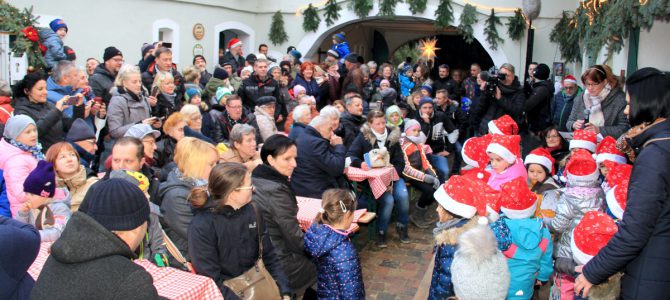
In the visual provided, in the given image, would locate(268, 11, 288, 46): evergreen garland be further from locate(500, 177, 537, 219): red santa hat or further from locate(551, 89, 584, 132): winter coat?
locate(500, 177, 537, 219): red santa hat

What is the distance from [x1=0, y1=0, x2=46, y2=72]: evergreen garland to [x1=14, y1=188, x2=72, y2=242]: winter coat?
15.4ft

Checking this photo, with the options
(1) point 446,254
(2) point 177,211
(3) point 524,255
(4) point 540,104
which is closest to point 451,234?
(1) point 446,254

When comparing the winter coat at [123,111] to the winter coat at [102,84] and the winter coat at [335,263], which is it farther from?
Answer: the winter coat at [335,263]

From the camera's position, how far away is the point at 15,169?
15.6ft

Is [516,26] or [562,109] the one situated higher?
[516,26]

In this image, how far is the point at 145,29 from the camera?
1371cm

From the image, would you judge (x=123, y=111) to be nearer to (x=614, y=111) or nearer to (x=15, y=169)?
(x=15, y=169)

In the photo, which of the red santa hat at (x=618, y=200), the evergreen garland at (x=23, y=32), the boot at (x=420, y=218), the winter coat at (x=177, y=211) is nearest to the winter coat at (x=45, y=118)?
the evergreen garland at (x=23, y=32)

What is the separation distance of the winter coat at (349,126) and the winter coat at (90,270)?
6164 mm

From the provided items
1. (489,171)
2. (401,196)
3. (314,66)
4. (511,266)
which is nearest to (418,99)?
(314,66)

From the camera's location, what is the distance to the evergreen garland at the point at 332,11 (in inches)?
640

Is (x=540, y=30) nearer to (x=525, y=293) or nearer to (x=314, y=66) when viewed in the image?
(x=314, y=66)

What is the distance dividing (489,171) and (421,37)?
764 inches

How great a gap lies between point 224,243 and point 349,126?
4.89 metres
